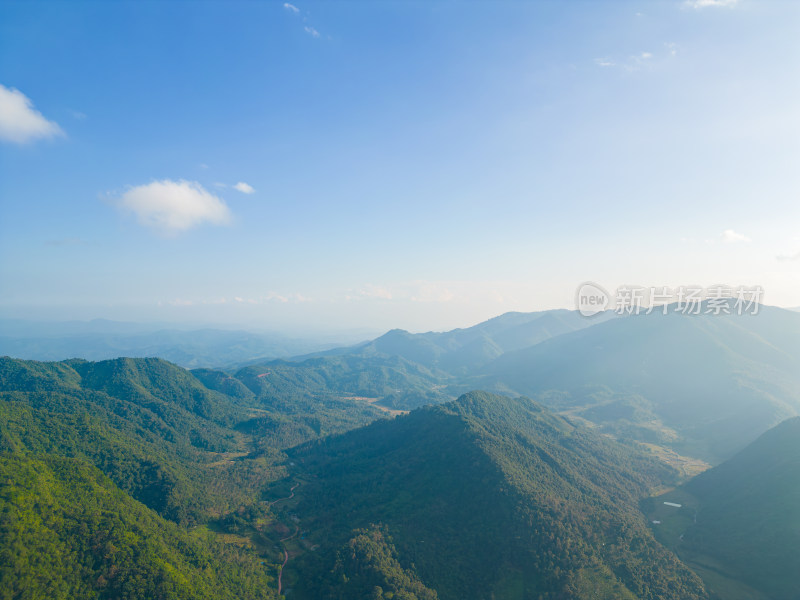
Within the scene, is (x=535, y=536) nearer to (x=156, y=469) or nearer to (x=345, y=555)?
(x=345, y=555)

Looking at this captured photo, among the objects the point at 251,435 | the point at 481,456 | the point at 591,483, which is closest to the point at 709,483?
the point at 591,483

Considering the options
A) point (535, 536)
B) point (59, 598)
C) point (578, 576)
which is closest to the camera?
point (59, 598)

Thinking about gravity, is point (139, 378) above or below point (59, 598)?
above

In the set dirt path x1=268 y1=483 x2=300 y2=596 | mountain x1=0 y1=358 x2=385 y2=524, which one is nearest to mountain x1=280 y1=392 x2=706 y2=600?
dirt path x1=268 y1=483 x2=300 y2=596

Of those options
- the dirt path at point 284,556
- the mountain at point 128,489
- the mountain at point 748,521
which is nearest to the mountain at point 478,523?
the dirt path at point 284,556

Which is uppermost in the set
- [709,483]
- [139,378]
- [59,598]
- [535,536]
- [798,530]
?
[139,378]

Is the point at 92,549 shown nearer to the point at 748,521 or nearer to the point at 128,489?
the point at 128,489

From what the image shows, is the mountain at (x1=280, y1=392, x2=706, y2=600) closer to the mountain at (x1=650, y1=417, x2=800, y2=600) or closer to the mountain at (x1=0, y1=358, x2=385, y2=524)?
the mountain at (x1=650, y1=417, x2=800, y2=600)

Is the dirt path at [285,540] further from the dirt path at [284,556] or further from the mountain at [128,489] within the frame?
the mountain at [128,489]
